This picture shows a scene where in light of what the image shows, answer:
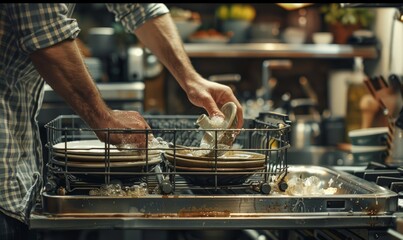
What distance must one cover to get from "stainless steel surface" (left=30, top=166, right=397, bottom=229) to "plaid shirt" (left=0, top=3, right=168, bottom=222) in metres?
0.21

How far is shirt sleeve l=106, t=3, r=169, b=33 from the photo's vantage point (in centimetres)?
182

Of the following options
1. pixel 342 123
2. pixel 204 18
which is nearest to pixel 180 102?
pixel 204 18

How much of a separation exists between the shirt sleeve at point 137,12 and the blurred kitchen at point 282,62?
164 centimetres

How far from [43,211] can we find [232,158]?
1.14 ft

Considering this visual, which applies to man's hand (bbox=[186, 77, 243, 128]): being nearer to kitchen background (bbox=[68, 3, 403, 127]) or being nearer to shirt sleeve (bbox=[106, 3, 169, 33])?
shirt sleeve (bbox=[106, 3, 169, 33])

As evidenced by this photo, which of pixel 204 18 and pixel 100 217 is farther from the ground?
pixel 204 18

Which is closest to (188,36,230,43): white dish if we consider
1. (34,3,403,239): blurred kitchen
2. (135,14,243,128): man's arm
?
(34,3,403,239): blurred kitchen

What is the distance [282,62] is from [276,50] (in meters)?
0.89

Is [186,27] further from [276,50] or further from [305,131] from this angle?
[305,131]

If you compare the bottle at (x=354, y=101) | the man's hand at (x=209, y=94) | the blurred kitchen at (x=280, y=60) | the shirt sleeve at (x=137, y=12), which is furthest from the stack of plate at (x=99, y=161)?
the bottle at (x=354, y=101)

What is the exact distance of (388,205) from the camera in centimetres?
134

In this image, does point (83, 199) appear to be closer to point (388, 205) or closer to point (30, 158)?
point (30, 158)

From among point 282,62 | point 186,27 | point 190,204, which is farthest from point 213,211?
point 186,27

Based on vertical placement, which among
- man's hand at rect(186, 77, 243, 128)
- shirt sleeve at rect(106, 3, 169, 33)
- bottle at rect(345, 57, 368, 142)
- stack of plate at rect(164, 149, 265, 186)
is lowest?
bottle at rect(345, 57, 368, 142)
